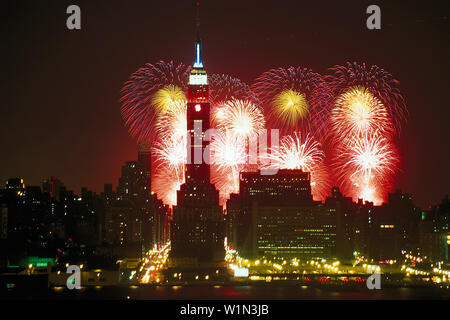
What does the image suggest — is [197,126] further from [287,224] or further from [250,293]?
[250,293]

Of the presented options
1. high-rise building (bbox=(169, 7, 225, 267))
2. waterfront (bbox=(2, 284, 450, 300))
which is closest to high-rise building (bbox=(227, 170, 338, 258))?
high-rise building (bbox=(169, 7, 225, 267))

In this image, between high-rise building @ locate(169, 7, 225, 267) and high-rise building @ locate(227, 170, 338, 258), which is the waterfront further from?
high-rise building @ locate(227, 170, 338, 258)

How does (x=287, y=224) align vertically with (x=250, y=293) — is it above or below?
above

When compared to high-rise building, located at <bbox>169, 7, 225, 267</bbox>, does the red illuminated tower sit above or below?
above

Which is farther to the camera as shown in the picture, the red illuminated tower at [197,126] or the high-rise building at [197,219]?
the red illuminated tower at [197,126]

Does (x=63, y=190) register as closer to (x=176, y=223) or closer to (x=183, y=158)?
(x=176, y=223)

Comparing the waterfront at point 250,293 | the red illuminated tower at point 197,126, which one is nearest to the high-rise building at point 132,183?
the red illuminated tower at point 197,126

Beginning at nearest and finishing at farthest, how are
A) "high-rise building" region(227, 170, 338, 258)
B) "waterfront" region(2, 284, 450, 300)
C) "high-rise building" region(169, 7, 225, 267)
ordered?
1. "waterfront" region(2, 284, 450, 300)
2. "high-rise building" region(169, 7, 225, 267)
3. "high-rise building" region(227, 170, 338, 258)

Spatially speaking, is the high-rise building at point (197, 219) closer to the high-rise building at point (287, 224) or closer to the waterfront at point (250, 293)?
the high-rise building at point (287, 224)

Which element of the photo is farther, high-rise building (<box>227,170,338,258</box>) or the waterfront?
high-rise building (<box>227,170,338,258</box>)

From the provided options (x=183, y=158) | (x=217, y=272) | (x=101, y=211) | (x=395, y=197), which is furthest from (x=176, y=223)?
(x=183, y=158)

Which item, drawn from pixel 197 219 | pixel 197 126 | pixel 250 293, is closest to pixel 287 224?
pixel 197 219

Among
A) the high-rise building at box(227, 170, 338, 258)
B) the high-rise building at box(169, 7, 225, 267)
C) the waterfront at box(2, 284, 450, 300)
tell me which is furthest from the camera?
the high-rise building at box(227, 170, 338, 258)
